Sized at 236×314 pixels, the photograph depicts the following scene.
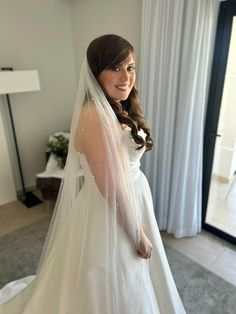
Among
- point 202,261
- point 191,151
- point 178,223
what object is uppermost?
point 191,151

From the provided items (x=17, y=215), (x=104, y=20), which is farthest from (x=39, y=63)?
(x=17, y=215)

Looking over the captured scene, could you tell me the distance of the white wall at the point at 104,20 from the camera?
232 centimetres

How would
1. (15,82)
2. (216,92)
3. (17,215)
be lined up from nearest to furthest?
(216,92)
(15,82)
(17,215)

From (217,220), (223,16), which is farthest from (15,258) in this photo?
(223,16)

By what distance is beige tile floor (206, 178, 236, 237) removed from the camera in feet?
8.07

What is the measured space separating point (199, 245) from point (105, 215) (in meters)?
1.54

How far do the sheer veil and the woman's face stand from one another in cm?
4

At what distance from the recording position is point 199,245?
225 cm

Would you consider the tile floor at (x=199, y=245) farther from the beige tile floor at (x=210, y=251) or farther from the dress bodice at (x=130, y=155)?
the dress bodice at (x=130, y=155)

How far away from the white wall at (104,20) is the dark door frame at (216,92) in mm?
736

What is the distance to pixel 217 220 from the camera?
251 cm

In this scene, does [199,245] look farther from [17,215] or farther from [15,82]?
[15,82]

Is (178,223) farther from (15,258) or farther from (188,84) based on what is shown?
(15,258)

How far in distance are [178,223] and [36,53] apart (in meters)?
2.49
